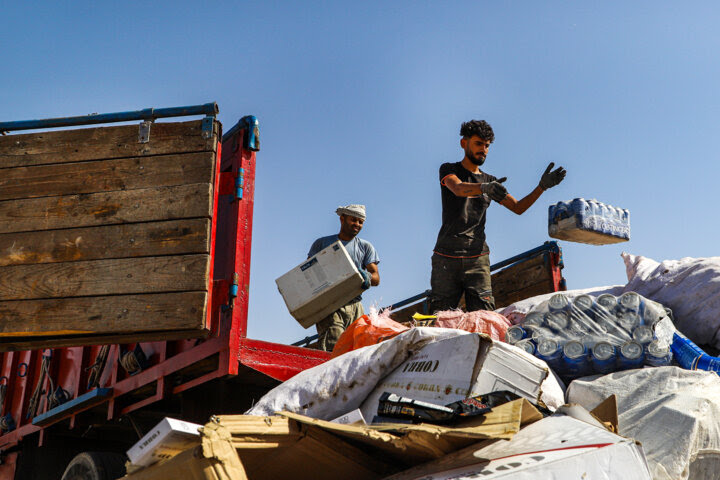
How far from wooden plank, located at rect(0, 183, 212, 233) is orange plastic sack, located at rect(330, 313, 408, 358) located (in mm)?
957

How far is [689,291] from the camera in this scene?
393 centimetres

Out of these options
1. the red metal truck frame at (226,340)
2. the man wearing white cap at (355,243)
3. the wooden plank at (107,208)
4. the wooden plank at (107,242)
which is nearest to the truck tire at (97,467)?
the red metal truck frame at (226,340)

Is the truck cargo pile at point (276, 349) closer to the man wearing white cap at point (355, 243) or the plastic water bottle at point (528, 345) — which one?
the plastic water bottle at point (528, 345)

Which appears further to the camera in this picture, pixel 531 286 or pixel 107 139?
pixel 531 286

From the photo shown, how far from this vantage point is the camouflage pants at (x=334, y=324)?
193 inches

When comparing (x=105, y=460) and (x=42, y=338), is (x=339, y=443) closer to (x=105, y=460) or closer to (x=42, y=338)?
(x=42, y=338)

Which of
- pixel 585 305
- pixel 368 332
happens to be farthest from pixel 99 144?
pixel 585 305

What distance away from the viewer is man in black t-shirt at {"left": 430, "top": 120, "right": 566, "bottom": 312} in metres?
4.77

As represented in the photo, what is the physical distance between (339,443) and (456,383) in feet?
1.81

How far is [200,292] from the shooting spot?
3309 mm

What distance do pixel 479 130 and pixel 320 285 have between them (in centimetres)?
145

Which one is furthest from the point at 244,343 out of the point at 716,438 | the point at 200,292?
the point at 716,438

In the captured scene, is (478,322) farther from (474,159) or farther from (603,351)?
(474,159)

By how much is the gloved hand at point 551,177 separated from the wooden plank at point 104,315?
2376 millimetres
